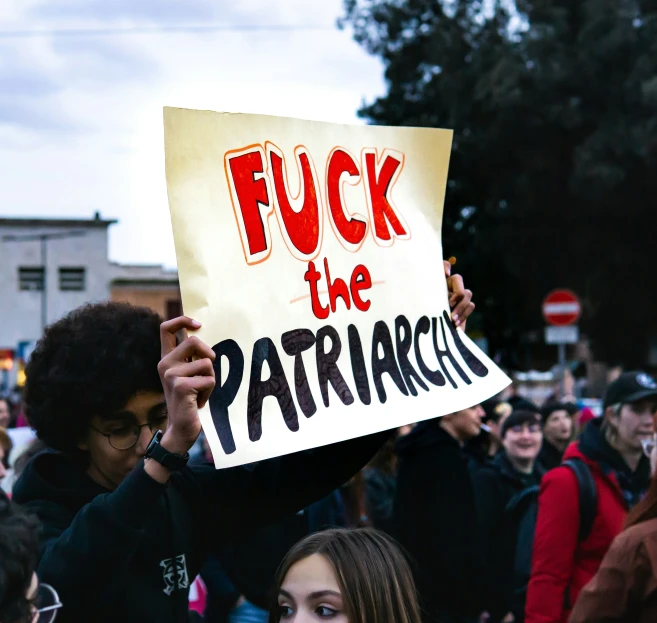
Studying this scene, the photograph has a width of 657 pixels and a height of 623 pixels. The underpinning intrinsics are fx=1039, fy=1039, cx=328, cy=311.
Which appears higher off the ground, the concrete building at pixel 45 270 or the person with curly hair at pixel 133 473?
the concrete building at pixel 45 270

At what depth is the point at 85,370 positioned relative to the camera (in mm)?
2232

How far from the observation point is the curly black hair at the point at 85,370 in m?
2.21

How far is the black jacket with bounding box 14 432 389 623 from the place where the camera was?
6.20 feet

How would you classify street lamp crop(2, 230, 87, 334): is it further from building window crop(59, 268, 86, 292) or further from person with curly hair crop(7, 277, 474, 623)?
person with curly hair crop(7, 277, 474, 623)

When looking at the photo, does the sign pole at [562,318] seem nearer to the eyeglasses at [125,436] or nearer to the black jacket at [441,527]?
the black jacket at [441,527]

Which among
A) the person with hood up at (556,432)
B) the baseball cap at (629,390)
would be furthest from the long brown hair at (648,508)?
the person with hood up at (556,432)

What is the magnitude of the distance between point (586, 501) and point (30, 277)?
53001mm

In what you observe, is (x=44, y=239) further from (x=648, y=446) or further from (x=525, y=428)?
(x=648, y=446)

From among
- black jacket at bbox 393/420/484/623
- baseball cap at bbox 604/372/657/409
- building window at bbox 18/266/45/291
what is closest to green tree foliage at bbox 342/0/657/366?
Answer: baseball cap at bbox 604/372/657/409

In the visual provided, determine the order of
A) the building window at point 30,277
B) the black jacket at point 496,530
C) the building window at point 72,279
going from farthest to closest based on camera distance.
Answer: the building window at point 72,279 → the building window at point 30,277 → the black jacket at point 496,530

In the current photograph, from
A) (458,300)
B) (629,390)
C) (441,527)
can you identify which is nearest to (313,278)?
(458,300)

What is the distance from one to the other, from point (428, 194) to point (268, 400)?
31.2 inches

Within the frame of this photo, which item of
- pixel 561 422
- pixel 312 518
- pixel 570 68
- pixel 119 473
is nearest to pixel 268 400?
pixel 119 473

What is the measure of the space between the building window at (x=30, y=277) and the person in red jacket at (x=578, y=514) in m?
52.2
